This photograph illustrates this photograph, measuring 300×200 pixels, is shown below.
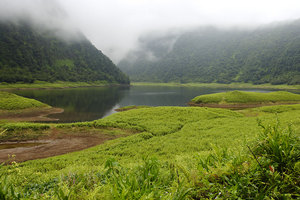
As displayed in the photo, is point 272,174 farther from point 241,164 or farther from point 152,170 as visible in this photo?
point 152,170

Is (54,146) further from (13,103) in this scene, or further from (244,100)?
(244,100)

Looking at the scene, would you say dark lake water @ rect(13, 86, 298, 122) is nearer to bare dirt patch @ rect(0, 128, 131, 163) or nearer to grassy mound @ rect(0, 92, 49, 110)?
grassy mound @ rect(0, 92, 49, 110)

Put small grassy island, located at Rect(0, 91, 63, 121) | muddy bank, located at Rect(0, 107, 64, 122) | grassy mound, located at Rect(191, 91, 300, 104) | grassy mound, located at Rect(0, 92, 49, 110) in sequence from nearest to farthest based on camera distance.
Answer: muddy bank, located at Rect(0, 107, 64, 122) → small grassy island, located at Rect(0, 91, 63, 121) → grassy mound, located at Rect(0, 92, 49, 110) → grassy mound, located at Rect(191, 91, 300, 104)

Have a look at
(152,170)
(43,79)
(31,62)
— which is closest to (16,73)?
(43,79)

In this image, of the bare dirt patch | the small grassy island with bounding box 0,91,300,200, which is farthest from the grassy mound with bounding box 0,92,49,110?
the bare dirt patch

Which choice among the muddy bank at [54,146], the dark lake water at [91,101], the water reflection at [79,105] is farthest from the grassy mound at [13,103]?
the muddy bank at [54,146]

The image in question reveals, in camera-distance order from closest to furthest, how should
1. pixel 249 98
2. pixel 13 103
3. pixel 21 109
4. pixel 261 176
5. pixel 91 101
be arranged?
pixel 261 176
pixel 21 109
pixel 13 103
pixel 249 98
pixel 91 101

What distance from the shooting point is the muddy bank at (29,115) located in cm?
4388

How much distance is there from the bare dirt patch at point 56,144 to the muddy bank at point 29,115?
68.7 feet

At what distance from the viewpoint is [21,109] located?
49938 millimetres

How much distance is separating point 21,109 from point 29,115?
3.75 metres

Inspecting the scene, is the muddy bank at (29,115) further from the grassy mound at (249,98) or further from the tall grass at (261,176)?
the grassy mound at (249,98)

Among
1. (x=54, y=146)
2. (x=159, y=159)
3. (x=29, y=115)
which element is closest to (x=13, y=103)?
(x=29, y=115)

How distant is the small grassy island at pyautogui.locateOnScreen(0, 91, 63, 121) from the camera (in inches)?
1791
